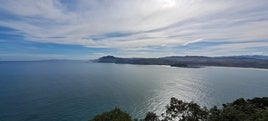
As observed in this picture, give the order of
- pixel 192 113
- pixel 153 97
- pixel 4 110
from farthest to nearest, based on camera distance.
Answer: pixel 153 97
pixel 4 110
pixel 192 113

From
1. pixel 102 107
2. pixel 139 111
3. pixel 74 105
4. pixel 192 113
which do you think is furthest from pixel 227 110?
pixel 74 105

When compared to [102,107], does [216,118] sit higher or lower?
higher

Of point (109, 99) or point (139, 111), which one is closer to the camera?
point (139, 111)

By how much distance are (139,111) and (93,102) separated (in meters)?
14.0

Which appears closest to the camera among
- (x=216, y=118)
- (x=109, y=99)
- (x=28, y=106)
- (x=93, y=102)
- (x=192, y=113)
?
(x=216, y=118)

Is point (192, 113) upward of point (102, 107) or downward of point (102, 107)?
upward

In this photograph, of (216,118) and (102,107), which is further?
(102,107)

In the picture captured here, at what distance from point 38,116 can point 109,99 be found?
21045 mm

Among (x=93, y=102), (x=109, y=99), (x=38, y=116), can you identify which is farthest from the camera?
(x=109, y=99)

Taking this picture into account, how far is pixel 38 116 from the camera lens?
41438 mm

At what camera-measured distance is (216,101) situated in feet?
197

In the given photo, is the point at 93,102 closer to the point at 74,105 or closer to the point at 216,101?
the point at 74,105

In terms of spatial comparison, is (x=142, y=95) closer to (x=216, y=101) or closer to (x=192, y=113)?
(x=216, y=101)

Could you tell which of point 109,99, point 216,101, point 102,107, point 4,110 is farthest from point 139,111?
point 4,110
